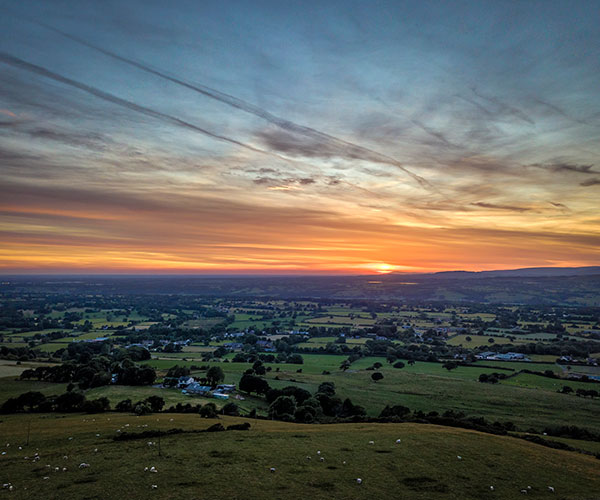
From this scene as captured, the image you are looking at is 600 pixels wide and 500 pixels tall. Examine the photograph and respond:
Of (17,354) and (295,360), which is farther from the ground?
(17,354)

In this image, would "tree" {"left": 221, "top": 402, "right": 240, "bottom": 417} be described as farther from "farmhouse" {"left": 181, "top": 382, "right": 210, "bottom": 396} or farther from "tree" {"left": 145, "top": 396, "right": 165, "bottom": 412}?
"farmhouse" {"left": 181, "top": 382, "right": 210, "bottom": 396}

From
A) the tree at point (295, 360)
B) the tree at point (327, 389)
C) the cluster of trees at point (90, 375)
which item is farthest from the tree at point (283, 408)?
the tree at point (295, 360)

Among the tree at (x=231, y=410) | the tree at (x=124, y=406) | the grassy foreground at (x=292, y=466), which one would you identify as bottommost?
the tree at (x=231, y=410)

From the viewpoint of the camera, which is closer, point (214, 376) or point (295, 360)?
point (214, 376)

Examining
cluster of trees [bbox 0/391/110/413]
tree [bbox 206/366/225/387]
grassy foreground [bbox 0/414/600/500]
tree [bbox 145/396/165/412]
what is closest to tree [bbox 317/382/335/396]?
tree [bbox 206/366/225/387]

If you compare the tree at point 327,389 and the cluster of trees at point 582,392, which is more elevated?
the cluster of trees at point 582,392

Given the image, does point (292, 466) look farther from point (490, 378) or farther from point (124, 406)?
point (490, 378)

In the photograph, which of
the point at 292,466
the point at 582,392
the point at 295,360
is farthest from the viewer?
the point at 295,360

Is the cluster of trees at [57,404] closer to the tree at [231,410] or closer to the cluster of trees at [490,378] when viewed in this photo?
the tree at [231,410]

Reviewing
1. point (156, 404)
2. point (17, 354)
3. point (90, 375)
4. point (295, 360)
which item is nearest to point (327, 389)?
point (156, 404)

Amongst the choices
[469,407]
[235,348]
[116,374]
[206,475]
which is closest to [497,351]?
[469,407]
